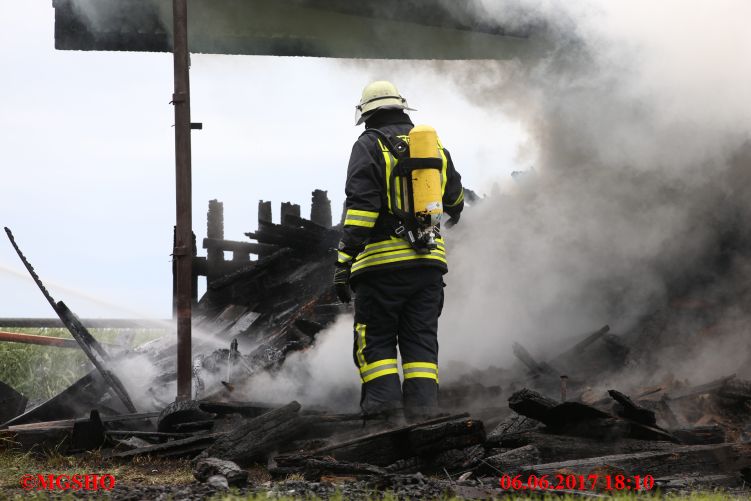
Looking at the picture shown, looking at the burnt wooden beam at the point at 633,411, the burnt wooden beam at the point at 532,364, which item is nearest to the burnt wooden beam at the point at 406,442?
the burnt wooden beam at the point at 633,411

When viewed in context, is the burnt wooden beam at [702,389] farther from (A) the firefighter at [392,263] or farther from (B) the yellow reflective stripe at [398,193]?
(B) the yellow reflective stripe at [398,193]

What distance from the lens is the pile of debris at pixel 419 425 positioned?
201 inches

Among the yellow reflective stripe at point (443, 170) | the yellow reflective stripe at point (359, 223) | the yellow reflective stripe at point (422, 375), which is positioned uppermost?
the yellow reflective stripe at point (443, 170)

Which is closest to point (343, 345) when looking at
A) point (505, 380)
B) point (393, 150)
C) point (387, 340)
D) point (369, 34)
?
point (505, 380)

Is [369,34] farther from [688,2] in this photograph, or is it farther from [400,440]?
[400,440]

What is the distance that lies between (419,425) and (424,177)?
5.51 feet

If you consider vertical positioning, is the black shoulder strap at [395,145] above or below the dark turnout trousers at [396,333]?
above

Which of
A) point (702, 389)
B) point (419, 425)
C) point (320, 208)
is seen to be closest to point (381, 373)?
point (419, 425)

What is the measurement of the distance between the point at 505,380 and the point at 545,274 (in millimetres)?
1517

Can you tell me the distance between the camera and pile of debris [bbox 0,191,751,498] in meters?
5.10

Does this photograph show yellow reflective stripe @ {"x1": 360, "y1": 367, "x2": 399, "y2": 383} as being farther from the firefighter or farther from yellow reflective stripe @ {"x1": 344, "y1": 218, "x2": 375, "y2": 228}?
yellow reflective stripe @ {"x1": 344, "y1": 218, "x2": 375, "y2": 228}

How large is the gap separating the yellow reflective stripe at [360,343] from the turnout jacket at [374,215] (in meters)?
0.37

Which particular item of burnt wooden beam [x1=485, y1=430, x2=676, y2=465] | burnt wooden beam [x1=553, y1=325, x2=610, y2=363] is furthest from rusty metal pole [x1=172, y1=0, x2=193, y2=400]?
burnt wooden beam [x1=553, y1=325, x2=610, y2=363]

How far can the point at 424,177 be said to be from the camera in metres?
5.98
